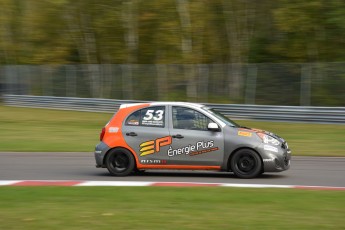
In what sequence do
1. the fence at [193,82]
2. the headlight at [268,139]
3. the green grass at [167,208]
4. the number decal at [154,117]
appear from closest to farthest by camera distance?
the green grass at [167,208]
the headlight at [268,139]
the number decal at [154,117]
the fence at [193,82]

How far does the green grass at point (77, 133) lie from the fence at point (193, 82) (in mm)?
1898

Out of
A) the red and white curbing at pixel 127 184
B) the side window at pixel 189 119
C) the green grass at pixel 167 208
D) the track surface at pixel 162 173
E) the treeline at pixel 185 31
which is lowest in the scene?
the track surface at pixel 162 173

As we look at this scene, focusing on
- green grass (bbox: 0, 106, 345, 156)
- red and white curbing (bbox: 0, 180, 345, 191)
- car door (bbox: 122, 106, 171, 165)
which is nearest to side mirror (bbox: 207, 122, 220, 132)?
car door (bbox: 122, 106, 171, 165)

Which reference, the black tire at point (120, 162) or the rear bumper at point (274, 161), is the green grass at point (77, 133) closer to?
the rear bumper at point (274, 161)

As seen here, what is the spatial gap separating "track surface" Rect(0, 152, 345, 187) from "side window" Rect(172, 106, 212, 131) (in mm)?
996

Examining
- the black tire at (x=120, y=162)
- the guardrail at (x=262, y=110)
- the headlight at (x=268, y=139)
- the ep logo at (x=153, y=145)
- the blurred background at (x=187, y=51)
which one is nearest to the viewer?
the headlight at (x=268, y=139)

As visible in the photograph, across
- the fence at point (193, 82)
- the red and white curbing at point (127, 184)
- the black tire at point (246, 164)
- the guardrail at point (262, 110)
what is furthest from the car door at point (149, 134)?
the fence at point (193, 82)

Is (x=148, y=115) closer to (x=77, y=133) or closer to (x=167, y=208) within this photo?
(x=167, y=208)

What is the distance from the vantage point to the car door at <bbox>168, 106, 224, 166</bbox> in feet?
43.5

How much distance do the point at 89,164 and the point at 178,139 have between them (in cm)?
351

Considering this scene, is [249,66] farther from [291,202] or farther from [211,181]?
A: [291,202]

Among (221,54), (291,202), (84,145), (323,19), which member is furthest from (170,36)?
(291,202)

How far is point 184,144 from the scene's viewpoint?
43.8ft

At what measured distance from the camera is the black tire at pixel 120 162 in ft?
44.8
